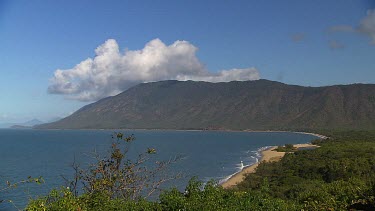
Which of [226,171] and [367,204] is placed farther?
[226,171]

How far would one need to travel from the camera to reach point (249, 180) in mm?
53094

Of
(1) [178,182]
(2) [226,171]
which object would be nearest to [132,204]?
(1) [178,182]

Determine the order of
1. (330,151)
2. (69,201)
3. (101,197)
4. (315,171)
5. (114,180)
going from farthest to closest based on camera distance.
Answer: (330,151) → (315,171) → (114,180) → (101,197) → (69,201)

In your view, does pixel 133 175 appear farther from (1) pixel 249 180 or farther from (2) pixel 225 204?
(1) pixel 249 180

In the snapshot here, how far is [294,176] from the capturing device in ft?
170

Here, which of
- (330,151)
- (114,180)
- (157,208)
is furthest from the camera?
(330,151)

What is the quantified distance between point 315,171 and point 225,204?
133 feet

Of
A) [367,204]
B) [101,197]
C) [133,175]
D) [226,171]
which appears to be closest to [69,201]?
[101,197]

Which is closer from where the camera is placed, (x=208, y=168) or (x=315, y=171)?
(x=315, y=171)

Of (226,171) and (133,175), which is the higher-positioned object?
(133,175)

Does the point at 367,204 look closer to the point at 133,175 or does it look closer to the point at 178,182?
the point at 133,175

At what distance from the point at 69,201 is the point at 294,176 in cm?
4319

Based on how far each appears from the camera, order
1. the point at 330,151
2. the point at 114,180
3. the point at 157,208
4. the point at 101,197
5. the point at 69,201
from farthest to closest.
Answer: the point at 330,151, the point at 114,180, the point at 101,197, the point at 157,208, the point at 69,201

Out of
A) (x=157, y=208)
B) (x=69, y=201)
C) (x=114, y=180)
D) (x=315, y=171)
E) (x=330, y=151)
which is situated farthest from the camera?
(x=330, y=151)
